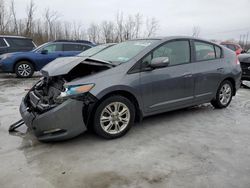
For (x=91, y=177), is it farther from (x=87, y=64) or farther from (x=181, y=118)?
(x=181, y=118)

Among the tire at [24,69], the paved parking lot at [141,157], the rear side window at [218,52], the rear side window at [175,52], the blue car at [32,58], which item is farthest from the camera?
the tire at [24,69]

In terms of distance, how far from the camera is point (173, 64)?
4.61 m

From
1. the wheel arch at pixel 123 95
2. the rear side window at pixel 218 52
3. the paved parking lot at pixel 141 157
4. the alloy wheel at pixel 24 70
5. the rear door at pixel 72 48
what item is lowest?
the paved parking lot at pixel 141 157

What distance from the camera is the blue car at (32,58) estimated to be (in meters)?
10.1

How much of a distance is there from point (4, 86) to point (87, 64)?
18.1 ft

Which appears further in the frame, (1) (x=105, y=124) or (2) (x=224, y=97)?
(2) (x=224, y=97)

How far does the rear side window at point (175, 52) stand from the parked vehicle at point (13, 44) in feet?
29.9

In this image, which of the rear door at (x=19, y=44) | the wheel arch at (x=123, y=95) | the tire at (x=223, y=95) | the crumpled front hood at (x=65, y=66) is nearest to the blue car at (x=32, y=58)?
the rear door at (x=19, y=44)

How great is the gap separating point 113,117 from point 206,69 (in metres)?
2.23

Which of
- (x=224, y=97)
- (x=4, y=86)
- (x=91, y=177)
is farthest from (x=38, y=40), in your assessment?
(x=91, y=177)

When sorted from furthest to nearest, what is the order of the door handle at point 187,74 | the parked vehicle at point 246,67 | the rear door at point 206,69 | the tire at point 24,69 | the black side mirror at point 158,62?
the tire at point 24,69 → the parked vehicle at point 246,67 → the rear door at point 206,69 → the door handle at point 187,74 → the black side mirror at point 158,62

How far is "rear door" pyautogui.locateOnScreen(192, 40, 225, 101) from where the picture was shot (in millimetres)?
4969

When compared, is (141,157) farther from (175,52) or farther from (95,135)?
(175,52)

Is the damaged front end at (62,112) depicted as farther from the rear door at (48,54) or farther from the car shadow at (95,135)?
the rear door at (48,54)
